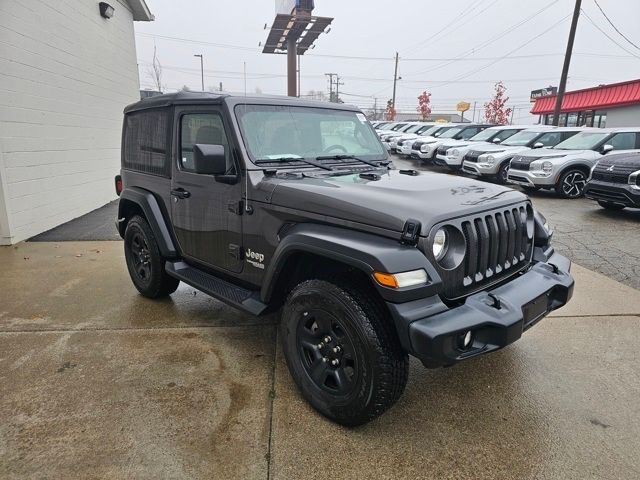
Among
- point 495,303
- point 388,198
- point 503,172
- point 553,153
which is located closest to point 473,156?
point 503,172

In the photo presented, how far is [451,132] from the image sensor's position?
59.6ft

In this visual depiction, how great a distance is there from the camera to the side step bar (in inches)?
121

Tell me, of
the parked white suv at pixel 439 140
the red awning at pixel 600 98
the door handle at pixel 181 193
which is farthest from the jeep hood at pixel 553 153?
the red awning at pixel 600 98

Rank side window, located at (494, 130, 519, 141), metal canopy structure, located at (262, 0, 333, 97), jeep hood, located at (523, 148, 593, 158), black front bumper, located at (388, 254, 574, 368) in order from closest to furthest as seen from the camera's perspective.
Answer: black front bumper, located at (388, 254, 574, 368) → jeep hood, located at (523, 148, 593, 158) → side window, located at (494, 130, 519, 141) → metal canopy structure, located at (262, 0, 333, 97)

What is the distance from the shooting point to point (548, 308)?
2764mm

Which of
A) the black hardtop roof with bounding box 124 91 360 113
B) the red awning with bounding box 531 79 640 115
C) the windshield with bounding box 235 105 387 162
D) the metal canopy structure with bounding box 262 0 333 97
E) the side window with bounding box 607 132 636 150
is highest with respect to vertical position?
the metal canopy structure with bounding box 262 0 333 97

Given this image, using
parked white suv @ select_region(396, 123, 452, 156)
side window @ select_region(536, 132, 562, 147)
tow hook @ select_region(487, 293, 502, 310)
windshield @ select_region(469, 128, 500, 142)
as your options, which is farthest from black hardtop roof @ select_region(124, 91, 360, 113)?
parked white suv @ select_region(396, 123, 452, 156)

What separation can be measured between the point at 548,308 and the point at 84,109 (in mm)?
9005

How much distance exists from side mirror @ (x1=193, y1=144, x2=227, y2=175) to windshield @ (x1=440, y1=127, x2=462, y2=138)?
1615 centimetres

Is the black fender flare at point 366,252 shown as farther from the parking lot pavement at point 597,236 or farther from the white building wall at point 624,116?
the white building wall at point 624,116

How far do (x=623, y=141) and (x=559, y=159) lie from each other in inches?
57.6

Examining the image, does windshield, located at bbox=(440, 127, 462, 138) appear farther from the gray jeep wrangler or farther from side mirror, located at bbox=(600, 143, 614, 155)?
the gray jeep wrangler

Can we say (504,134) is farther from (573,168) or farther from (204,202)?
(204,202)

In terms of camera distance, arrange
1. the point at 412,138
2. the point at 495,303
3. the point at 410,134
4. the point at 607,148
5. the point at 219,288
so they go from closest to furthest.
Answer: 1. the point at 495,303
2. the point at 219,288
3. the point at 607,148
4. the point at 412,138
5. the point at 410,134
